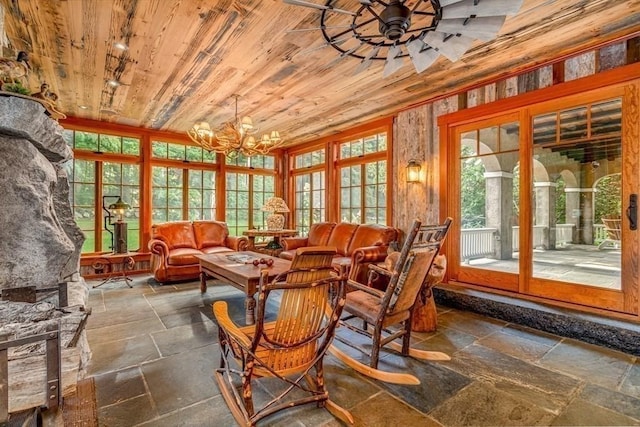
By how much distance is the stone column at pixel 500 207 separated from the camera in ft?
12.0

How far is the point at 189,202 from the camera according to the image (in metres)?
6.18

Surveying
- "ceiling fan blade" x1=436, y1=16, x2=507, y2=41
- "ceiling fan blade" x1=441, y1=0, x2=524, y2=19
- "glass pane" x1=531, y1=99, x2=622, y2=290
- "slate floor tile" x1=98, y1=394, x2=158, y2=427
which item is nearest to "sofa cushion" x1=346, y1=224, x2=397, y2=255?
"glass pane" x1=531, y1=99, x2=622, y2=290

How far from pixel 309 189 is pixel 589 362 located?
17.3 feet

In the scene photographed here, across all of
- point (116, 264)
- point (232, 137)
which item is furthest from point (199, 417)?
point (116, 264)

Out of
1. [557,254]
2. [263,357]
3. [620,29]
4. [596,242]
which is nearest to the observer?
[263,357]

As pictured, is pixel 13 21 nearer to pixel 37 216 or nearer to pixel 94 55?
pixel 94 55

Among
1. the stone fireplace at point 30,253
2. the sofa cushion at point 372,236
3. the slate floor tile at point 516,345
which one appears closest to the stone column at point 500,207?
the slate floor tile at point 516,345

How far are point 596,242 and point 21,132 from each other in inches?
190

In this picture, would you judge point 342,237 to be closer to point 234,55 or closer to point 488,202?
point 488,202

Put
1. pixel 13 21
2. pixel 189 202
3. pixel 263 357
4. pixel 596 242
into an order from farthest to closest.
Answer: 1. pixel 189 202
2. pixel 596 242
3. pixel 13 21
4. pixel 263 357

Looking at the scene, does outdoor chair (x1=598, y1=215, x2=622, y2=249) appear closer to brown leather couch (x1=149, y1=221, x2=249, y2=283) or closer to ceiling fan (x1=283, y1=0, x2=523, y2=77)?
ceiling fan (x1=283, y1=0, x2=523, y2=77)

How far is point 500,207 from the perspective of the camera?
3773 mm

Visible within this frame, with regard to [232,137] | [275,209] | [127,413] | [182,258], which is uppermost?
[232,137]

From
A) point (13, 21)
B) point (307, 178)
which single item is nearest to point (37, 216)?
point (13, 21)
